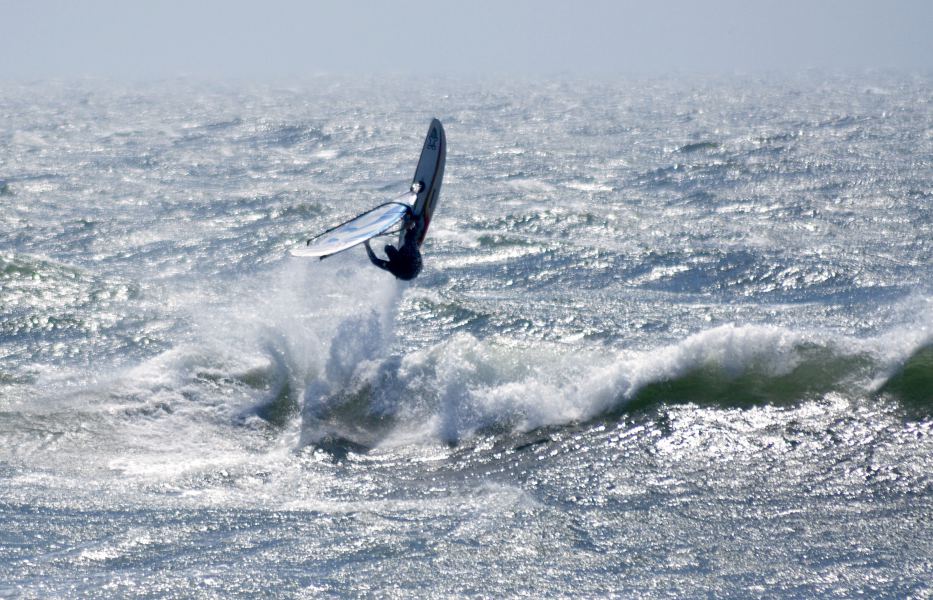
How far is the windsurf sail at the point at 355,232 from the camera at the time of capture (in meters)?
11.6

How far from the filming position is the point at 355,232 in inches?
487

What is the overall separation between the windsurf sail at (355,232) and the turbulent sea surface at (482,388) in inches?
77.2

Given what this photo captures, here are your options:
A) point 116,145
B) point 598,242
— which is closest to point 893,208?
point 598,242

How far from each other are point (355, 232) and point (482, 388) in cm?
257

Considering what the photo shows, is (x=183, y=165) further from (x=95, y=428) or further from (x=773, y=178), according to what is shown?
(x=95, y=428)

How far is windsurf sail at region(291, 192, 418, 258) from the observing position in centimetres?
1162

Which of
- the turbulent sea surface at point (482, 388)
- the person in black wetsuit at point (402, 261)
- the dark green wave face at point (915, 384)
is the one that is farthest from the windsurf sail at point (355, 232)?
the dark green wave face at point (915, 384)

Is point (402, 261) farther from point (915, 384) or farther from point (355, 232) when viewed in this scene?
point (915, 384)

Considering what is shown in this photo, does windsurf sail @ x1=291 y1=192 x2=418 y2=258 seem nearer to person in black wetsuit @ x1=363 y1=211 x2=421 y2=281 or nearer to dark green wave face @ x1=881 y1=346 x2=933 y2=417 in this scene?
person in black wetsuit @ x1=363 y1=211 x2=421 y2=281

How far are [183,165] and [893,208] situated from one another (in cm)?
2056

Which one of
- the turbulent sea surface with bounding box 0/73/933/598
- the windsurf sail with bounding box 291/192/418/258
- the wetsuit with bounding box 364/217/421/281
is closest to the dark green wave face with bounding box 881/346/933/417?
the turbulent sea surface with bounding box 0/73/933/598

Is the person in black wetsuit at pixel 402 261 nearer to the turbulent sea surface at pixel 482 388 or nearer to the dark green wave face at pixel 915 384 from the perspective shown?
the turbulent sea surface at pixel 482 388

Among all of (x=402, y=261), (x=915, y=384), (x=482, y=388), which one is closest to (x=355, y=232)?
(x=402, y=261)

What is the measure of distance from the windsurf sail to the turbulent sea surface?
1960 millimetres
